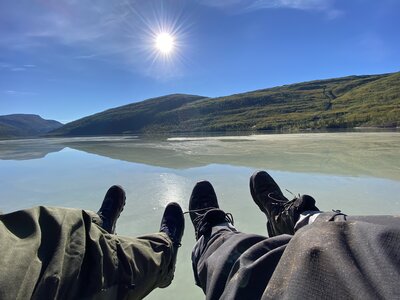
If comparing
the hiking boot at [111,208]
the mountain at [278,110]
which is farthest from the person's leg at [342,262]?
the mountain at [278,110]

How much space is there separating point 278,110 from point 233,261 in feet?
220

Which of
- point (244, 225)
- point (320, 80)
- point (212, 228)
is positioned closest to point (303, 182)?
point (244, 225)

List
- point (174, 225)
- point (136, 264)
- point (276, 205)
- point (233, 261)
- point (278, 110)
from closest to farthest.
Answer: point (233, 261), point (136, 264), point (174, 225), point (276, 205), point (278, 110)

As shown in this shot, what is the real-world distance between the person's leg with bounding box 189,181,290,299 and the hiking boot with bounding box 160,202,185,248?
30 centimetres

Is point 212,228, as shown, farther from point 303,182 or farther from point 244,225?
point 303,182

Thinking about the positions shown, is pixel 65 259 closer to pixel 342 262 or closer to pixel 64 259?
pixel 64 259

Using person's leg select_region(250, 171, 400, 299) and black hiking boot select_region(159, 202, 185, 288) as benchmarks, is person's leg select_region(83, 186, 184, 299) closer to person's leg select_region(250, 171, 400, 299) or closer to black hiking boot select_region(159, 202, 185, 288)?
black hiking boot select_region(159, 202, 185, 288)

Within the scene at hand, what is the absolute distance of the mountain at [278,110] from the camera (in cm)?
4677

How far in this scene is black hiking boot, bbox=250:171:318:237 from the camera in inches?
79.3

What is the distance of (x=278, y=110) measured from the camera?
65.6 meters

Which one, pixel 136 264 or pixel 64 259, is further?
pixel 136 264

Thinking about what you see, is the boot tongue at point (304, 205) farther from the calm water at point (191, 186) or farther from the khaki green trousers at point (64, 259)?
the khaki green trousers at point (64, 259)

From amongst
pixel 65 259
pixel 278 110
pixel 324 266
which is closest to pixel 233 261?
pixel 324 266

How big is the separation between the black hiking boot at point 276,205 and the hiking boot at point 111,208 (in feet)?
4.47
